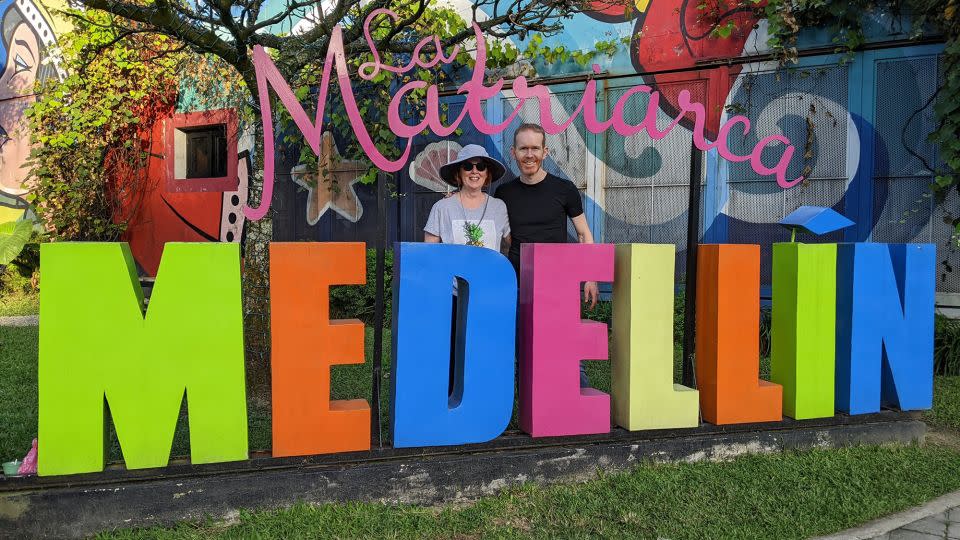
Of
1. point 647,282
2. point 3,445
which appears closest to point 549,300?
point 647,282

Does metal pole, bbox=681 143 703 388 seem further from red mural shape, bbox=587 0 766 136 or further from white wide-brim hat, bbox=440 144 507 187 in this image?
red mural shape, bbox=587 0 766 136

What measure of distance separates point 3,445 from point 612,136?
6.14m

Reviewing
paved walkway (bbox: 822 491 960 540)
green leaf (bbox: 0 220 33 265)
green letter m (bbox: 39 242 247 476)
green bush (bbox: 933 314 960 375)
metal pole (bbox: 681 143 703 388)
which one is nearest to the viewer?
green letter m (bbox: 39 242 247 476)

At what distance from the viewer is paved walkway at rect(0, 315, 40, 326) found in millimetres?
8383

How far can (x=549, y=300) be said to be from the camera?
11.0ft

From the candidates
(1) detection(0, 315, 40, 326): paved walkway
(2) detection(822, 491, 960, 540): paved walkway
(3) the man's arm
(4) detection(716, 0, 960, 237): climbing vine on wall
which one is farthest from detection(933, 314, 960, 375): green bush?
(1) detection(0, 315, 40, 326): paved walkway

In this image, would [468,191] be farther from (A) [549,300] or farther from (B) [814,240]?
(B) [814,240]

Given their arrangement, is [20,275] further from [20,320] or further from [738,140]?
[738,140]

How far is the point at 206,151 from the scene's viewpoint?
10.1 metres

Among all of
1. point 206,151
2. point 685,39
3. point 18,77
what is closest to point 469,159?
point 685,39

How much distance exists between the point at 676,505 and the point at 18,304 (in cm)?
1036

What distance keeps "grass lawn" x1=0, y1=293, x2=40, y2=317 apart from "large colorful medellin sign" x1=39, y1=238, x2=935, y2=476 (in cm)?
771

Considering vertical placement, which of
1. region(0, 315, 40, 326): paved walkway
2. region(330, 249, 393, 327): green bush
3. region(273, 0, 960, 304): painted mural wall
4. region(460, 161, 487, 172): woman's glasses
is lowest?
region(0, 315, 40, 326): paved walkway

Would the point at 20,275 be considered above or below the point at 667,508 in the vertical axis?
above
